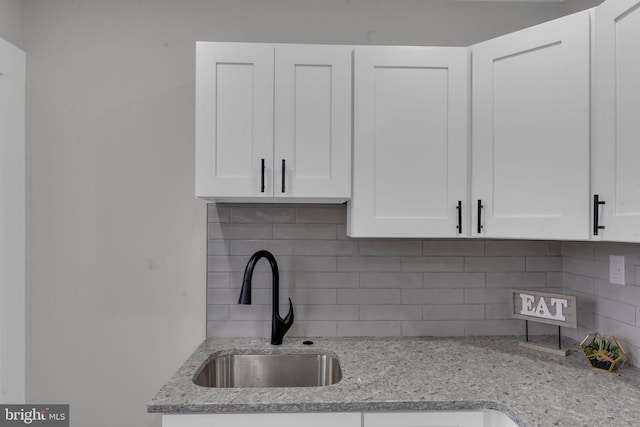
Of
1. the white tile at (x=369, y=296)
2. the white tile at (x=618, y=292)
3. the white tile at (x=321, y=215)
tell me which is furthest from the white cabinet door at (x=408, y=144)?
the white tile at (x=618, y=292)

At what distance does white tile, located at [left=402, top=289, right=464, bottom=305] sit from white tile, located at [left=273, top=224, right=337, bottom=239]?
1.56 ft

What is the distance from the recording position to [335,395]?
4.71 ft

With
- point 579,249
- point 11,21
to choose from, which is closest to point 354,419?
point 579,249

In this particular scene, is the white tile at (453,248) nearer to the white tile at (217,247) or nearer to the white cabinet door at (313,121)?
the white cabinet door at (313,121)

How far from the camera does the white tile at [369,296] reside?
2.13m

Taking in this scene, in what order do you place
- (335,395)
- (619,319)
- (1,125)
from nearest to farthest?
1. (335,395)
2. (619,319)
3. (1,125)

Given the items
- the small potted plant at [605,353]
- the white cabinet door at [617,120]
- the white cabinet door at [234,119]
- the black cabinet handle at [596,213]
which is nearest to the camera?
the white cabinet door at [617,120]

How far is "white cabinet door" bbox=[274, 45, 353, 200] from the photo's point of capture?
1.78m

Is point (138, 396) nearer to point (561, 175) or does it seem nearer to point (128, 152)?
point (128, 152)

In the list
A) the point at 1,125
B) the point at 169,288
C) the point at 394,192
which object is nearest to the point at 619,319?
the point at 394,192

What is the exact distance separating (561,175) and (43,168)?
233 cm

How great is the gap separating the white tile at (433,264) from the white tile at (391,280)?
0.04 meters

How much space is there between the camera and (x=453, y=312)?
215 centimetres

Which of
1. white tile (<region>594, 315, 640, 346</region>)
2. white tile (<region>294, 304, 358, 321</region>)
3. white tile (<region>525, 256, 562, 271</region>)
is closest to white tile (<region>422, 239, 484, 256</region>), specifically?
white tile (<region>525, 256, 562, 271</region>)
